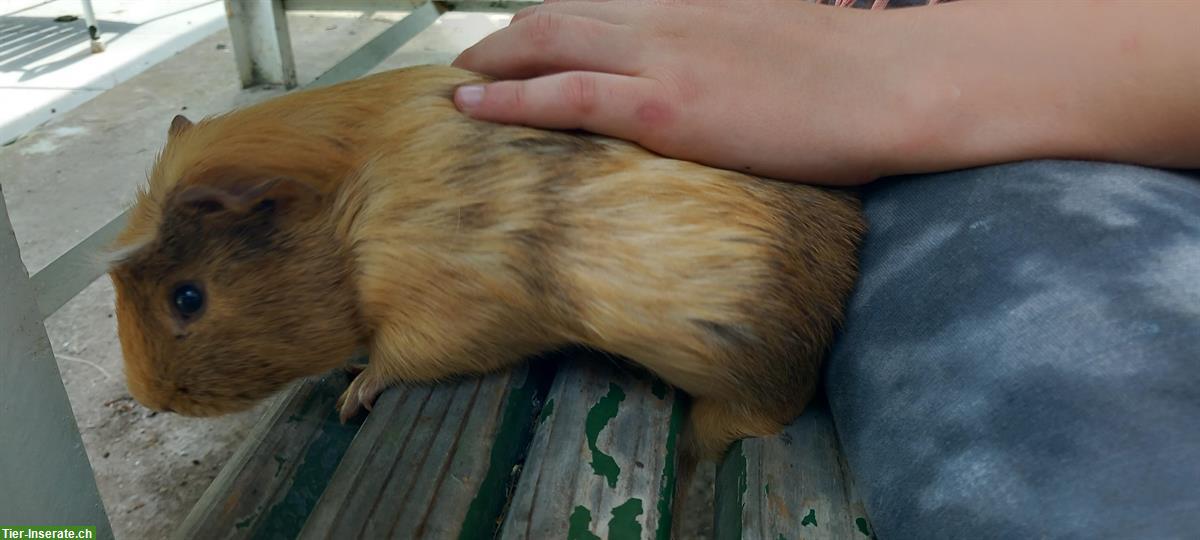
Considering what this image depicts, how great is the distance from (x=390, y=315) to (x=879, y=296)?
617 millimetres

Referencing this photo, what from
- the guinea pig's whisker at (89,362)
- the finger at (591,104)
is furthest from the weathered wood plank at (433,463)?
the guinea pig's whisker at (89,362)

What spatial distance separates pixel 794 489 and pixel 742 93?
1.62ft

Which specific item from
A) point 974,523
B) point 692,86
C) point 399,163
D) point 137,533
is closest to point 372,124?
point 399,163

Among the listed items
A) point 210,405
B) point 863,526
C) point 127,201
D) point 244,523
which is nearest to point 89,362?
point 127,201

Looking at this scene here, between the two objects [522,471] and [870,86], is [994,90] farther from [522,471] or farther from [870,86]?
[522,471]

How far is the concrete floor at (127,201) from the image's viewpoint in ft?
5.39

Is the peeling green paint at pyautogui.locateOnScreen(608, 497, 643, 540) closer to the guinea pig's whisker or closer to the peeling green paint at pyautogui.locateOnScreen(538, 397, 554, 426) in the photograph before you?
the peeling green paint at pyautogui.locateOnScreen(538, 397, 554, 426)

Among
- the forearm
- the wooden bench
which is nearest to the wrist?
the forearm

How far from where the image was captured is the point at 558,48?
1.05m

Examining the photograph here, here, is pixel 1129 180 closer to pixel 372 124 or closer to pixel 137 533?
pixel 372 124

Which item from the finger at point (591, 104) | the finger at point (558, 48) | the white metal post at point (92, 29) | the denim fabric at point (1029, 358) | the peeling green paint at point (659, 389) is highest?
the finger at point (558, 48)

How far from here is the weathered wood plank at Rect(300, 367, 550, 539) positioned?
87cm

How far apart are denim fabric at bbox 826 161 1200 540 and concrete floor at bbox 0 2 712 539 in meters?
0.80

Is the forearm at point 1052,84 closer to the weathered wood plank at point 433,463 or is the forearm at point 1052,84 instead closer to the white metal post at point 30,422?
the weathered wood plank at point 433,463
